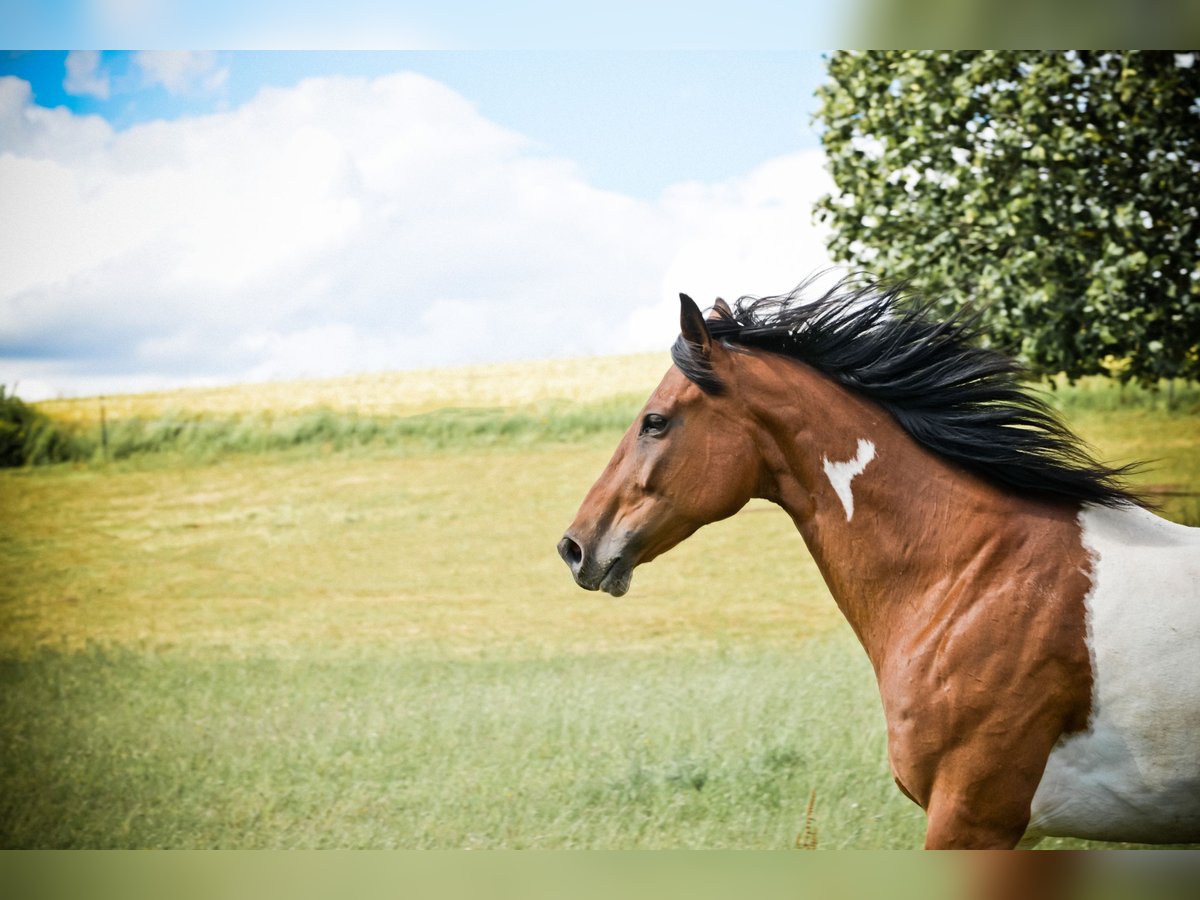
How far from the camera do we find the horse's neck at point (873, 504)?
1.71 meters

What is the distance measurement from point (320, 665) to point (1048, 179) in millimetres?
4133

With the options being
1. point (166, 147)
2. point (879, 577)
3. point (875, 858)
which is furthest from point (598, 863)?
point (166, 147)

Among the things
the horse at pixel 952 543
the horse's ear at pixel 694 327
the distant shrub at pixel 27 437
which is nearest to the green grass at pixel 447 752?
the distant shrub at pixel 27 437

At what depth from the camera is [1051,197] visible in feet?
14.5

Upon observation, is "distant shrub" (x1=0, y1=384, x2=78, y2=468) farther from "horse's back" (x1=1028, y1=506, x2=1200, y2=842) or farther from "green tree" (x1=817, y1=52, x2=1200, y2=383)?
"horse's back" (x1=1028, y1=506, x2=1200, y2=842)

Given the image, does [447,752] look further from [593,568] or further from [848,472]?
[848,472]

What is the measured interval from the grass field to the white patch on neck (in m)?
2.07

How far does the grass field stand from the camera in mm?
3820

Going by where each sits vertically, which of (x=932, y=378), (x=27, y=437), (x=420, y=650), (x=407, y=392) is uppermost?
(x=932, y=378)

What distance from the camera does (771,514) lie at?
5859 millimetres

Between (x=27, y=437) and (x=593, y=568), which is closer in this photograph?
(x=593, y=568)

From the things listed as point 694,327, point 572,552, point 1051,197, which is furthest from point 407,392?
point 694,327

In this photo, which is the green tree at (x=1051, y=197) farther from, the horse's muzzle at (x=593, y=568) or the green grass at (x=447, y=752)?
the horse's muzzle at (x=593, y=568)

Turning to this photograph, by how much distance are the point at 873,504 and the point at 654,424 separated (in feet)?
1.35
